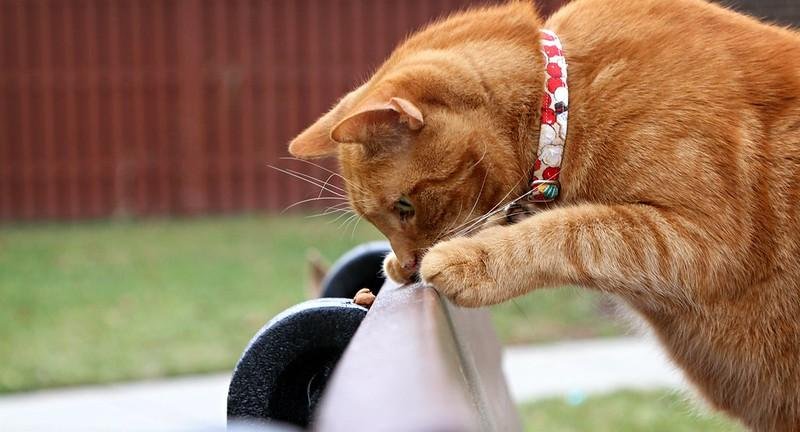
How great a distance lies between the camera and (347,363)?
4.11ft

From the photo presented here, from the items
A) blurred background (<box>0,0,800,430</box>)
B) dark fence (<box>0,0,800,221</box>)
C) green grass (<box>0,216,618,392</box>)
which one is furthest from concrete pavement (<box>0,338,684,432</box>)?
dark fence (<box>0,0,800,221</box>)

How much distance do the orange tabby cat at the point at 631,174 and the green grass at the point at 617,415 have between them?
206 cm

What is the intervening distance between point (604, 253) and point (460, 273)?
0.36 m

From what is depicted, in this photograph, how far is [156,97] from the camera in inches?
528

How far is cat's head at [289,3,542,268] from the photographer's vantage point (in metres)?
2.78

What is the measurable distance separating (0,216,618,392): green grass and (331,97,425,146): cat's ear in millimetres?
1934

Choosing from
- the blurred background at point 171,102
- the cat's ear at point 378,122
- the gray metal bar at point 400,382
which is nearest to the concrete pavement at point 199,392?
the cat's ear at point 378,122

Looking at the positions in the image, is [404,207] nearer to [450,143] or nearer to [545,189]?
[450,143]

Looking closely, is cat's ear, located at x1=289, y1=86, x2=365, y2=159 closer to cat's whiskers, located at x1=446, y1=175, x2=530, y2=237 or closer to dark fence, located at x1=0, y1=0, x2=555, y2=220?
cat's whiskers, located at x1=446, y1=175, x2=530, y2=237

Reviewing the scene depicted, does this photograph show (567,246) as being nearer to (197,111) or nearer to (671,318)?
(671,318)

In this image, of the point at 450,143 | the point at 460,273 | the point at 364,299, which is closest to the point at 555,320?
the point at 450,143

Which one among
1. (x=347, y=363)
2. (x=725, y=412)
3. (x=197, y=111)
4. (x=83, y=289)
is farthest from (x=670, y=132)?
(x=197, y=111)

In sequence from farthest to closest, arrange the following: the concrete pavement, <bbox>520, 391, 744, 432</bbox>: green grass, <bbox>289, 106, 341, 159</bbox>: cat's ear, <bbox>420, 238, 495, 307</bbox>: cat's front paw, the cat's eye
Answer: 1. the concrete pavement
2. <bbox>520, 391, 744, 432</bbox>: green grass
3. <bbox>289, 106, 341, 159</bbox>: cat's ear
4. the cat's eye
5. <bbox>420, 238, 495, 307</bbox>: cat's front paw

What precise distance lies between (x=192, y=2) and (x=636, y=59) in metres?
11.3
